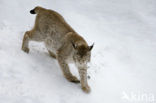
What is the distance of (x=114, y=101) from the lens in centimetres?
511

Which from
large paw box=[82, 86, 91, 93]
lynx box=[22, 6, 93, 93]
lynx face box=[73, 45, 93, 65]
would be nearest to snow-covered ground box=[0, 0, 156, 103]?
large paw box=[82, 86, 91, 93]

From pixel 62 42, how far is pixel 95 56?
5.61 ft

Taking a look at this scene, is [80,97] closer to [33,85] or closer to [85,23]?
[33,85]

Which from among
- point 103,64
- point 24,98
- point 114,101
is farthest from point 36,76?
point 103,64

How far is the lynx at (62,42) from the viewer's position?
4.87 meters

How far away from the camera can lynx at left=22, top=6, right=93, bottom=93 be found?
4.87 meters

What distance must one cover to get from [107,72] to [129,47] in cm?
197

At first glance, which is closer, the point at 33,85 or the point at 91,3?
the point at 33,85

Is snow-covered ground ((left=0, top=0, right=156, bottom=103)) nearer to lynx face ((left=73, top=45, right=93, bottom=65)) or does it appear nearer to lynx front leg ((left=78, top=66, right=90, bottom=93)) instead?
lynx front leg ((left=78, top=66, right=90, bottom=93))

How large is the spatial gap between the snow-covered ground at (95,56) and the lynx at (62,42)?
255 millimetres

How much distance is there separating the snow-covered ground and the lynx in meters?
0.25

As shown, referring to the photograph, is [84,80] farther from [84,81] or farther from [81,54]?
[81,54]

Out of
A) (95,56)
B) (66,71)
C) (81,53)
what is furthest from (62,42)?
(95,56)

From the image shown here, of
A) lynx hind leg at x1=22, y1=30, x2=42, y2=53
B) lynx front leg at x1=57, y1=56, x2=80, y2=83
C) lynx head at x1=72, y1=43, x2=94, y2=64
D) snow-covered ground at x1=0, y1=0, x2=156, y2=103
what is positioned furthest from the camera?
lynx hind leg at x1=22, y1=30, x2=42, y2=53
